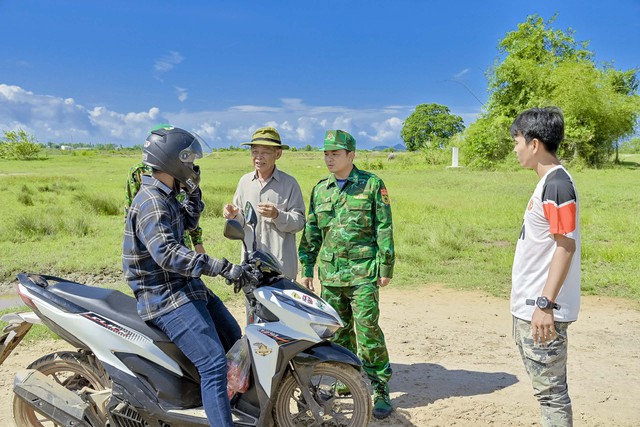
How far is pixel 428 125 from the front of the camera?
84812mm

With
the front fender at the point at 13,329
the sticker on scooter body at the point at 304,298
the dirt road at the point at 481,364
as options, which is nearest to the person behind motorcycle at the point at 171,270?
the sticker on scooter body at the point at 304,298

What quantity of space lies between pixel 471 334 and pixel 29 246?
8.72 m

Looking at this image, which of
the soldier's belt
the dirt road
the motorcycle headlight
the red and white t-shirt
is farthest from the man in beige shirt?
the red and white t-shirt

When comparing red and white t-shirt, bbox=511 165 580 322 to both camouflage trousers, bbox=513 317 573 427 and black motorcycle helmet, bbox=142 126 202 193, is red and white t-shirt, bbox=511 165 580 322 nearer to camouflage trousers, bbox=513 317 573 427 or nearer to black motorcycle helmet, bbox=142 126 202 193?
camouflage trousers, bbox=513 317 573 427

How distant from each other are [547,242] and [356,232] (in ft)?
5.05

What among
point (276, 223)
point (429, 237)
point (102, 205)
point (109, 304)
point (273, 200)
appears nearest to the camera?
point (109, 304)

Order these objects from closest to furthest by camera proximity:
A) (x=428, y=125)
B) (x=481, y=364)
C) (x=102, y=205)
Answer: (x=481, y=364) → (x=102, y=205) → (x=428, y=125)

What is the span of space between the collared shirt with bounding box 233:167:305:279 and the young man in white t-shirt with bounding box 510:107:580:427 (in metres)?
1.87

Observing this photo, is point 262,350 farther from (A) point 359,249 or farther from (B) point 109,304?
(A) point 359,249

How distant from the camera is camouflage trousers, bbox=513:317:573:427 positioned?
3.16m

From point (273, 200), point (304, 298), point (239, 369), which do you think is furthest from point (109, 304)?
point (273, 200)

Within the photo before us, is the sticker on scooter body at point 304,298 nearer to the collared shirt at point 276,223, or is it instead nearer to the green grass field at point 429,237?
the collared shirt at point 276,223

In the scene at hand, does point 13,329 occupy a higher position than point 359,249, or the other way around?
point 359,249

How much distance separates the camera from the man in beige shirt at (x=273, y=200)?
454 centimetres
